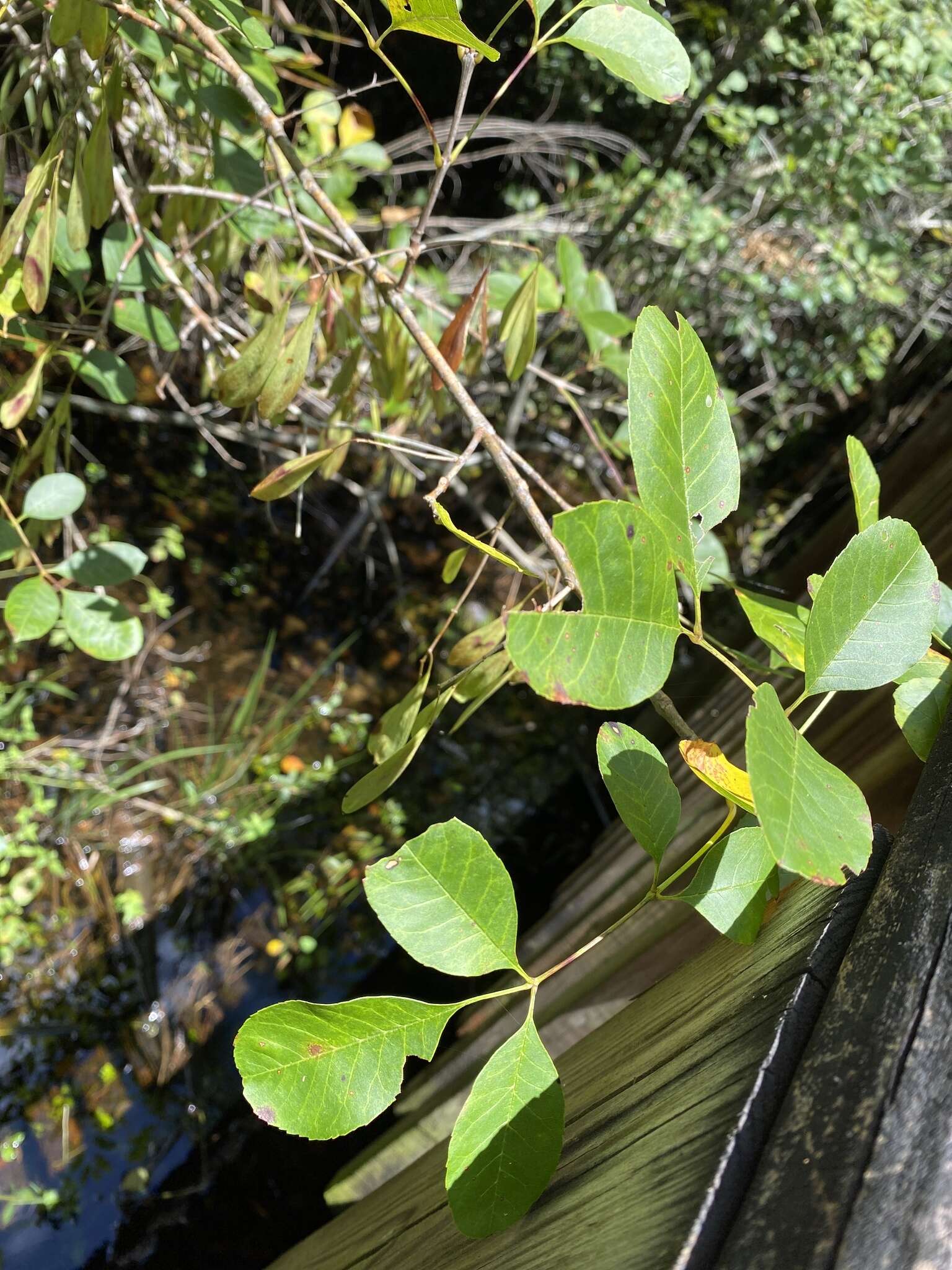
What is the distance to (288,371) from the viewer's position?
78cm

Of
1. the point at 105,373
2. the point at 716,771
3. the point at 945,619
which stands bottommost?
the point at 105,373

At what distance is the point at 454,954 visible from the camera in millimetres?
443

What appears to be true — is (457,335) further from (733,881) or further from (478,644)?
(733,881)

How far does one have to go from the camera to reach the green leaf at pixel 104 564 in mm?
896

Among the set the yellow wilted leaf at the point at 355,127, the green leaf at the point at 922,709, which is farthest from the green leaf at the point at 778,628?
the yellow wilted leaf at the point at 355,127

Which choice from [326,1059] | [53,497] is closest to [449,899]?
[326,1059]

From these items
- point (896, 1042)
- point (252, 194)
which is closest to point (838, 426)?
point (252, 194)

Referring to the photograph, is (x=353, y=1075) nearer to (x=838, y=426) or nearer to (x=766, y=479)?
(x=766, y=479)

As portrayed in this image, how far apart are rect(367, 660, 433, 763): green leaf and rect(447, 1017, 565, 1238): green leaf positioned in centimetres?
25

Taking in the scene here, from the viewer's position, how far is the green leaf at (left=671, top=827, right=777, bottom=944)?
428 millimetres

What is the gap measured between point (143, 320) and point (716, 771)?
0.90 metres

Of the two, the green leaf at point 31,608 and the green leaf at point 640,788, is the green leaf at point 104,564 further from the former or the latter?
the green leaf at point 640,788

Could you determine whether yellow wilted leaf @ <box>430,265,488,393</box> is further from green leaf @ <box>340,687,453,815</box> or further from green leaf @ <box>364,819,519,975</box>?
green leaf @ <box>364,819,519,975</box>

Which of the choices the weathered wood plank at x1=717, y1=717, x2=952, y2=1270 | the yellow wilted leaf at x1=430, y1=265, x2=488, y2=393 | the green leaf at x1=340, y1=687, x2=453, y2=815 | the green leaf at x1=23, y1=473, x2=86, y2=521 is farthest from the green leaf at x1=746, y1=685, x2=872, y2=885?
the green leaf at x1=23, y1=473, x2=86, y2=521
